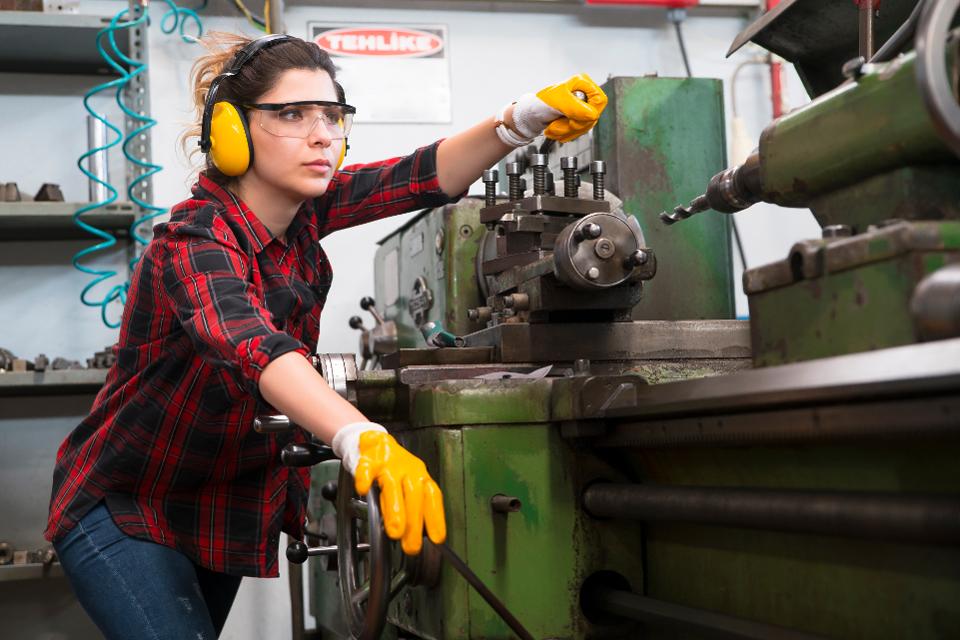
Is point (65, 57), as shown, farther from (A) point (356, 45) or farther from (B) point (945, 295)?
(B) point (945, 295)

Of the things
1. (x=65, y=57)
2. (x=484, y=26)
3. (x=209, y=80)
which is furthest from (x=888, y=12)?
(x=65, y=57)

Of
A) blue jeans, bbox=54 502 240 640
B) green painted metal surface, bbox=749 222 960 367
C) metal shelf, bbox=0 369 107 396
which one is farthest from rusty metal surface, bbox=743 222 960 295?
metal shelf, bbox=0 369 107 396

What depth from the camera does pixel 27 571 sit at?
7.89ft

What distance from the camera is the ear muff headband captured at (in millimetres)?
1388

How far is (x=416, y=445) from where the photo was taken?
135 cm

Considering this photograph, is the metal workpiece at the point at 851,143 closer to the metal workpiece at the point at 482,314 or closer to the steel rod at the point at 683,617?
the steel rod at the point at 683,617

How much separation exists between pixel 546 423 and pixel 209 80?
0.75 metres

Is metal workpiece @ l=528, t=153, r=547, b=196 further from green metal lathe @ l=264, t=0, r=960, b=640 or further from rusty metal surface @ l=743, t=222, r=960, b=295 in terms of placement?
rusty metal surface @ l=743, t=222, r=960, b=295

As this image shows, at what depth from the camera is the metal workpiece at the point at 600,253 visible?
54.7 inches

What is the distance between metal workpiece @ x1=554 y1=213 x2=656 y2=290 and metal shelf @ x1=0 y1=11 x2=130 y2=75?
1.65 m

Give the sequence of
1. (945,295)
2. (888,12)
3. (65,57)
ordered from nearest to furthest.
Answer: (945,295), (888,12), (65,57)

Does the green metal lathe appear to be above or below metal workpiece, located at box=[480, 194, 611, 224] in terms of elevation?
below

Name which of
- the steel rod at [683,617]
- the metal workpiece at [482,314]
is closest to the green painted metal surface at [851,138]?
the steel rod at [683,617]

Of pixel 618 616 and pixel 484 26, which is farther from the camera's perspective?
pixel 484 26
